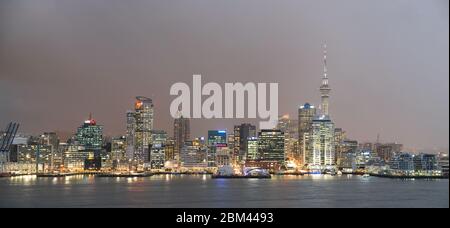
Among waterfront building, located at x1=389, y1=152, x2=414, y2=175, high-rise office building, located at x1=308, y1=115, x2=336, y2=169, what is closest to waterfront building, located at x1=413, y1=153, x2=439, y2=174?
waterfront building, located at x1=389, y1=152, x2=414, y2=175

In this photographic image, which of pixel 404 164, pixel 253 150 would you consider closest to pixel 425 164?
pixel 404 164

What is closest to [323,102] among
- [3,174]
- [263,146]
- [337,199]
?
[263,146]

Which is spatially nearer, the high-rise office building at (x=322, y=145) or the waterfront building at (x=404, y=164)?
the waterfront building at (x=404, y=164)

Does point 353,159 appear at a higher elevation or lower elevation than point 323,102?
lower

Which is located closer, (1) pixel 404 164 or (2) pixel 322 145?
(1) pixel 404 164

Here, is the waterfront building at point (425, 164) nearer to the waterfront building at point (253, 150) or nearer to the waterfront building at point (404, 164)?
the waterfront building at point (404, 164)

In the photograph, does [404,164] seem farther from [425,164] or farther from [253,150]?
[253,150]

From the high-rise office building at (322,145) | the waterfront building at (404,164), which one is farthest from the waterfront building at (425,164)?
the high-rise office building at (322,145)

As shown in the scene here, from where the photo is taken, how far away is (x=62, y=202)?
20469 mm

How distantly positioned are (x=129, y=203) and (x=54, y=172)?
40.2 metres
